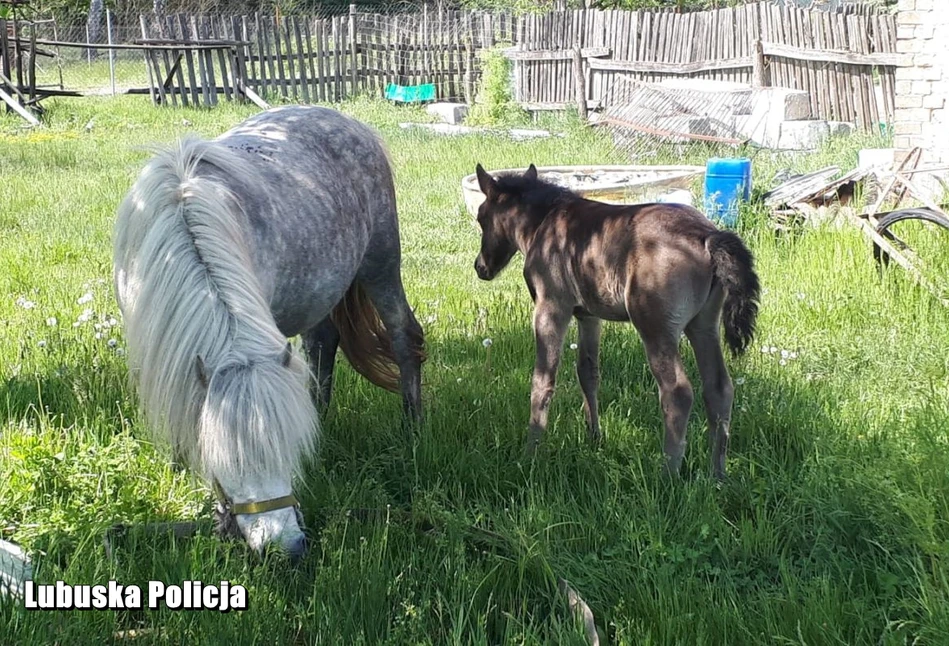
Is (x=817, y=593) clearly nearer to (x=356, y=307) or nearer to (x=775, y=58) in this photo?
(x=356, y=307)

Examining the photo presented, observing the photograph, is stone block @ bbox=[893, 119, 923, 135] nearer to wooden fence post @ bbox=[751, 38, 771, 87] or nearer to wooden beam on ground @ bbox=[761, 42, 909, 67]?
wooden beam on ground @ bbox=[761, 42, 909, 67]

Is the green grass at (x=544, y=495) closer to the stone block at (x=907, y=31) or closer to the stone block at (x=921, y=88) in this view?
the stone block at (x=921, y=88)

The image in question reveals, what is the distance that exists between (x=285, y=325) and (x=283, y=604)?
1.44 meters

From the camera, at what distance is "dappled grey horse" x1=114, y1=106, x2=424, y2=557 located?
2980mm

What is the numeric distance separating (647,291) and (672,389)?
432 millimetres

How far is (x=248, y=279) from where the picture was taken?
338 cm

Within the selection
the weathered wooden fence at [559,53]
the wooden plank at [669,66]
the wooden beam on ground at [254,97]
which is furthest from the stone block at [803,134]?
the wooden beam on ground at [254,97]

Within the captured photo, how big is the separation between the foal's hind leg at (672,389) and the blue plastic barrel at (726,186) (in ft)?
→ 14.4

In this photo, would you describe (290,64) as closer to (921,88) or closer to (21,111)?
(21,111)

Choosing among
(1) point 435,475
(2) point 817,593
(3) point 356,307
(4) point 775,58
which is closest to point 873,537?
(2) point 817,593

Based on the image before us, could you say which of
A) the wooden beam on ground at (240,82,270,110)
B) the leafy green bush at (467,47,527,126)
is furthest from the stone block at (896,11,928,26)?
the wooden beam on ground at (240,82,270,110)

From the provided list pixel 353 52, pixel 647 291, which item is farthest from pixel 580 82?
pixel 647 291

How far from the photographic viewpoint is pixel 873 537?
3.45 meters

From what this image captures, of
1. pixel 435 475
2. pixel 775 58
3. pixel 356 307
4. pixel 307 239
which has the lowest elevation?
pixel 435 475
